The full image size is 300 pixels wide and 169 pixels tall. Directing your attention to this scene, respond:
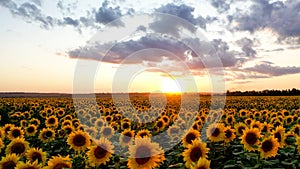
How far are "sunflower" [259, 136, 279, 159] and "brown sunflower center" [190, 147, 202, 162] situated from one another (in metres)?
1.13

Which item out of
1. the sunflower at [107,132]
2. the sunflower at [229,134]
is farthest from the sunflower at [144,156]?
the sunflower at [107,132]

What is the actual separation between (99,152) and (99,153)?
2 cm

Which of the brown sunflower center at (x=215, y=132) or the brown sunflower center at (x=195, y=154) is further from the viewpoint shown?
the brown sunflower center at (x=215, y=132)

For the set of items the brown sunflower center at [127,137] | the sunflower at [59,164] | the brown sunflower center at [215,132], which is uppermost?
the brown sunflower center at [215,132]

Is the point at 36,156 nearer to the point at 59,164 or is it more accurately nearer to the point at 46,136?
the point at 59,164

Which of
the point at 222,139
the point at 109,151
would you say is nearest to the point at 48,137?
the point at 109,151

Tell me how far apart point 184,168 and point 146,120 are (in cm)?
825

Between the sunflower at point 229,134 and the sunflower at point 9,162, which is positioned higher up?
the sunflower at point 229,134

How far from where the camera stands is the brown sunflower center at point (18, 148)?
6.14 m

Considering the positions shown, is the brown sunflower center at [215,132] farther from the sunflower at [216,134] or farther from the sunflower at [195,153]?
the sunflower at [195,153]

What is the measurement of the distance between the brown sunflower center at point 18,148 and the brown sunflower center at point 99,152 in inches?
→ 57.8

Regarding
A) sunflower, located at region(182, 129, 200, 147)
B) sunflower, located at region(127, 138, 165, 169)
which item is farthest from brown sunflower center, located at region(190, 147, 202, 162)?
sunflower, located at region(182, 129, 200, 147)

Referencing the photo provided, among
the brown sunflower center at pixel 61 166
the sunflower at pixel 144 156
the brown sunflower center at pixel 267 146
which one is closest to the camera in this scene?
the brown sunflower center at pixel 61 166

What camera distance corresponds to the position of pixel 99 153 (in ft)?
18.3
